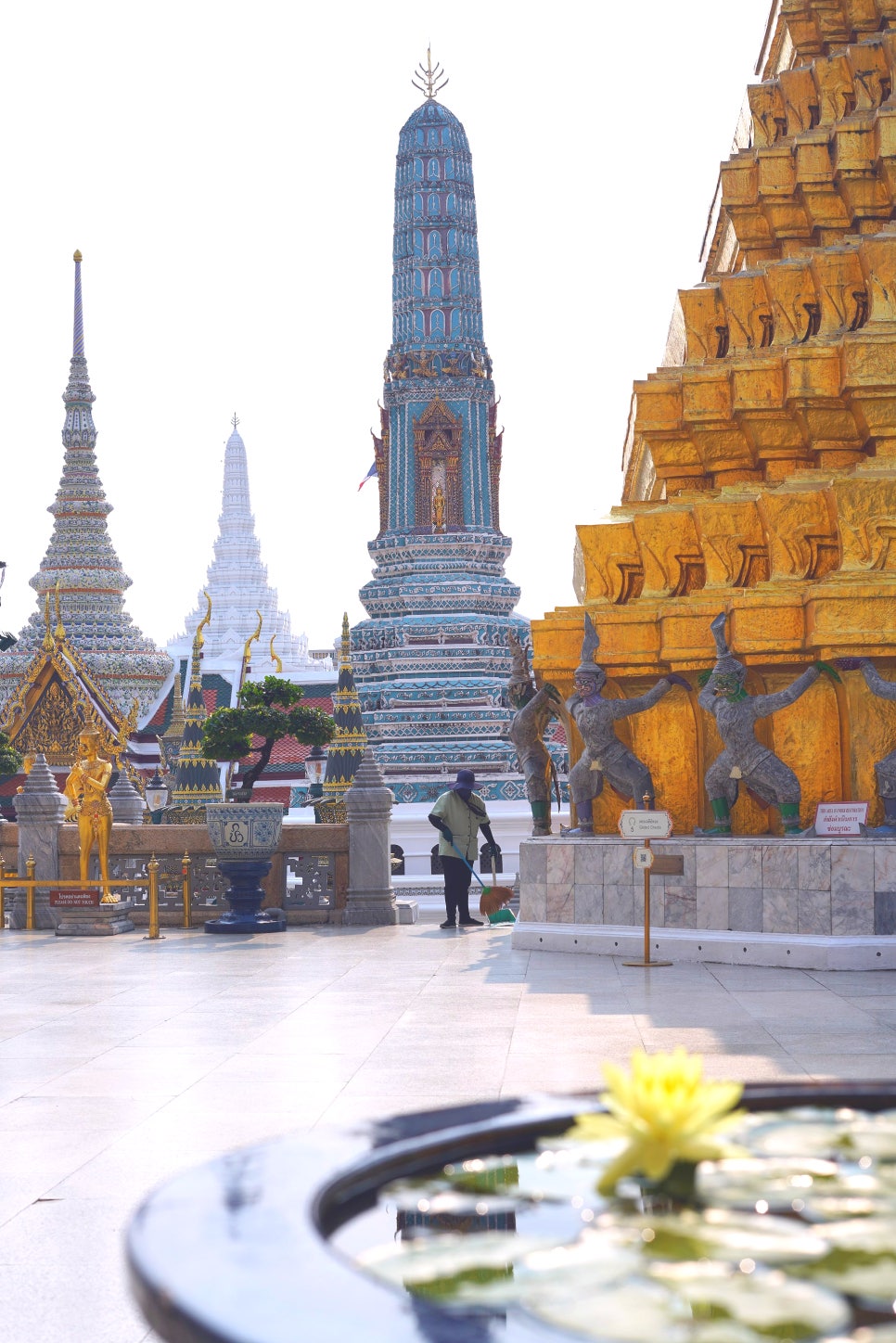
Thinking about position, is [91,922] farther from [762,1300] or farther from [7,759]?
[7,759]

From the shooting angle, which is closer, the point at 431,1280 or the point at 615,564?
the point at 431,1280

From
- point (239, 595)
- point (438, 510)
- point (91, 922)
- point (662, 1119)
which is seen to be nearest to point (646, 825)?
point (91, 922)

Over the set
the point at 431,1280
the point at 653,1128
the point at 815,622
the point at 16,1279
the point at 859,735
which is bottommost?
the point at 16,1279

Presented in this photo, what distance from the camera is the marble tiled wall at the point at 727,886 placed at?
33.9 ft

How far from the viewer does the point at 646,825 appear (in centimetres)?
1083

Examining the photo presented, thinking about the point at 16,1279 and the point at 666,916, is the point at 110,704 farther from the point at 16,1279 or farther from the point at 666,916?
the point at 16,1279

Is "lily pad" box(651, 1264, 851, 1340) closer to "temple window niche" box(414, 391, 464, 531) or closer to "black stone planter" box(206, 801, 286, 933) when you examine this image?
"black stone planter" box(206, 801, 286, 933)

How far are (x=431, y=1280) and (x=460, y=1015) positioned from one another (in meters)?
6.59

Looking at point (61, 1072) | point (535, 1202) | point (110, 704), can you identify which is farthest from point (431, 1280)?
point (110, 704)

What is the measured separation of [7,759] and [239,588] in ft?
86.6

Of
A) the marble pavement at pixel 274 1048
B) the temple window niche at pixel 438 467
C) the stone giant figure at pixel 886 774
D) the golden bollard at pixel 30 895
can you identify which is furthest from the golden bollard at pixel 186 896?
the temple window niche at pixel 438 467

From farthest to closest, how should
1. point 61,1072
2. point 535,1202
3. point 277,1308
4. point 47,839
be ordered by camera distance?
point 47,839 → point 61,1072 → point 535,1202 → point 277,1308

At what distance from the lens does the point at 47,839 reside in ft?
51.9

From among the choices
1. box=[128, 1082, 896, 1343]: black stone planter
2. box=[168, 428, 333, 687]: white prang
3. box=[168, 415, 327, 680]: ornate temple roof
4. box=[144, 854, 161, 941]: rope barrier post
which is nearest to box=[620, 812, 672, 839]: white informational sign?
box=[144, 854, 161, 941]: rope barrier post
